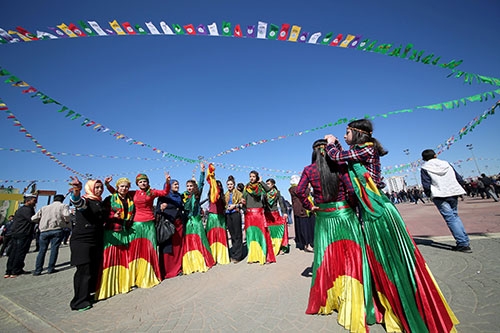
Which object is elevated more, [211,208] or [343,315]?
[211,208]

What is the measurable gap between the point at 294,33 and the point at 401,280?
14.7 ft

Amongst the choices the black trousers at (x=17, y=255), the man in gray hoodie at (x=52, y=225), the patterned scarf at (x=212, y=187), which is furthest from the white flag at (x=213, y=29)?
the black trousers at (x=17, y=255)

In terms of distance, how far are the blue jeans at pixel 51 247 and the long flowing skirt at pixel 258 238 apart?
5622 mm

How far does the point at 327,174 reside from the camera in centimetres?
242

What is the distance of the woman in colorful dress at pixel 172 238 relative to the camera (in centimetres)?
464

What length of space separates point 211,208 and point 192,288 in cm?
208

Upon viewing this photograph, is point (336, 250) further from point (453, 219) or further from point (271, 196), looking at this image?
point (271, 196)

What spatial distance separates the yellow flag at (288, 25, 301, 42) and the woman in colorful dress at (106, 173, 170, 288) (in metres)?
3.80

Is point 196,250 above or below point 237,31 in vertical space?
below

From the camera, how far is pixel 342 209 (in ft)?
7.66

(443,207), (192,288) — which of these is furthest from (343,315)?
(443,207)

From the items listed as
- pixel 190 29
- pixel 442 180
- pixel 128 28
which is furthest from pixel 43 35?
pixel 442 180

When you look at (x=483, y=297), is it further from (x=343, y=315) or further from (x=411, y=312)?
(x=343, y=315)

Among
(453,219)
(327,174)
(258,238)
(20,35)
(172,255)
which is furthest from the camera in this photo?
(258,238)
